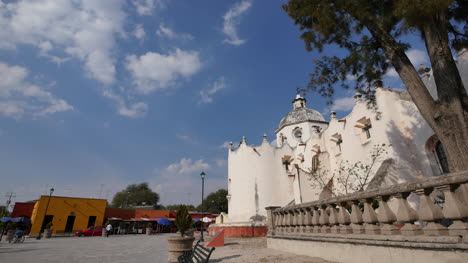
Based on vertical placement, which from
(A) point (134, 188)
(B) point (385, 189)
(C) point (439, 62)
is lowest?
(B) point (385, 189)

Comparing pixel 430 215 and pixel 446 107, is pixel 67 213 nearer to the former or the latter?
pixel 430 215

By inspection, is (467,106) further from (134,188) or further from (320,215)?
(134,188)

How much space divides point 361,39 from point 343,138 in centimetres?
1064

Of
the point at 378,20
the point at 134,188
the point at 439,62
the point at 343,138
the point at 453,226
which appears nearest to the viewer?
the point at 453,226

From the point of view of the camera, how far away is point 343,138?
58.0ft

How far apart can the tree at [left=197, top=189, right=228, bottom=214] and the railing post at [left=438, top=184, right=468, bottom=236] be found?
67706 millimetres

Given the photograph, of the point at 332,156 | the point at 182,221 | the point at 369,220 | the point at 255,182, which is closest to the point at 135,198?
the point at 255,182

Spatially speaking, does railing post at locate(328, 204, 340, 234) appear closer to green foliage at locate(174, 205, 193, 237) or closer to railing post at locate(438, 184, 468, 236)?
railing post at locate(438, 184, 468, 236)

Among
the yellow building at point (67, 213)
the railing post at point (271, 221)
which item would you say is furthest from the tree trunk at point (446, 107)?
the yellow building at point (67, 213)

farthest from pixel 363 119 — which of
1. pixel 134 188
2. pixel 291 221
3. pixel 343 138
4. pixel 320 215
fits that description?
pixel 134 188

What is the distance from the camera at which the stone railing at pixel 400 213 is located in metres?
3.37

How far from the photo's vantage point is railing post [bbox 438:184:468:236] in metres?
3.28

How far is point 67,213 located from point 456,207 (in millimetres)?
43279

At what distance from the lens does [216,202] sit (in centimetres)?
6881
